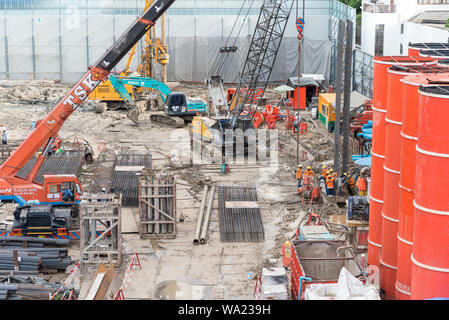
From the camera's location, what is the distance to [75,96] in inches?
1256

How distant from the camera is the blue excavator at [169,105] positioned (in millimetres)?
54344

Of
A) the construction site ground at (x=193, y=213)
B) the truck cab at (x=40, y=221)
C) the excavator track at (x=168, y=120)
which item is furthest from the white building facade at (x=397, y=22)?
the truck cab at (x=40, y=221)

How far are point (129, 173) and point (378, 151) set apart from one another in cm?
1700

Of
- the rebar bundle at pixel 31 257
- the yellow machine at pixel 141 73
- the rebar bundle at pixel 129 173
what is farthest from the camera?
the yellow machine at pixel 141 73

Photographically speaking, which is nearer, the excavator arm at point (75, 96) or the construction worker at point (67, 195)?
the excavator arm at point (75, 96)

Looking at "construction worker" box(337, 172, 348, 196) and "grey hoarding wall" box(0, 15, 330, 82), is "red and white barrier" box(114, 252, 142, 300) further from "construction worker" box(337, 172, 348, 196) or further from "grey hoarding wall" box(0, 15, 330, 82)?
"grey hoarding wall" box(0, 15, 330, 82)

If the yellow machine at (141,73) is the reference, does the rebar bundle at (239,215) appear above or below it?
below

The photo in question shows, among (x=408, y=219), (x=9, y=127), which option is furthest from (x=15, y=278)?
(x=9, y=127)

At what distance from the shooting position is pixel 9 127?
53.4 m

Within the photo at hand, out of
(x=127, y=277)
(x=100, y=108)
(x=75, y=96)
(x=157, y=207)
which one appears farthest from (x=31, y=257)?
(x=100, y=108)

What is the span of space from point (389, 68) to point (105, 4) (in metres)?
57.6

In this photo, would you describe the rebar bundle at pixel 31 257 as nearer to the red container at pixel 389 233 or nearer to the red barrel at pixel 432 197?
the red container at pixel 389 233

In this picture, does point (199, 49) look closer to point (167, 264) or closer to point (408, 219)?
point (167, 264)

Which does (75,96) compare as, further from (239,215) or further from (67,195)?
(239,215)
